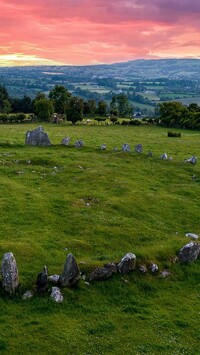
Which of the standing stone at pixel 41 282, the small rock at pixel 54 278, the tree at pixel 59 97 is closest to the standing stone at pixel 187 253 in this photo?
the small rock at pixel 54 278

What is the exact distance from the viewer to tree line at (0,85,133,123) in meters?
86.1

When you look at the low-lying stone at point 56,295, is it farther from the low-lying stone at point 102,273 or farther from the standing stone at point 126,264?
the standing stone at point 126,264

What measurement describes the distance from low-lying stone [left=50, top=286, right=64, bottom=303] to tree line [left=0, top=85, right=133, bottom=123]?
70339 mm

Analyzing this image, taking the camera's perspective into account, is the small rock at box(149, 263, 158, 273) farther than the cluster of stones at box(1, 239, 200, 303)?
Yes

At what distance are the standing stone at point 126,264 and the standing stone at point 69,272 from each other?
2348 millimetres

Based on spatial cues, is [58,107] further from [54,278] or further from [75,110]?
[54,278]

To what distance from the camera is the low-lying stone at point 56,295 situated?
1638 centimetres

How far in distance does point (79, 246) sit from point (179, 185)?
47.9 ft

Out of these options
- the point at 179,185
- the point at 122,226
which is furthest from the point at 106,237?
the point at 179,185

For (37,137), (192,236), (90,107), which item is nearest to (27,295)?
(192,236)

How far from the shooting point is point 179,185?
32.6 meters

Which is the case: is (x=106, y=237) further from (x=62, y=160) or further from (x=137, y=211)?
(x=62, y=160)

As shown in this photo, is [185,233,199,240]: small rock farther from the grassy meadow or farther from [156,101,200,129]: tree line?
[156,101,200,129]: tree line

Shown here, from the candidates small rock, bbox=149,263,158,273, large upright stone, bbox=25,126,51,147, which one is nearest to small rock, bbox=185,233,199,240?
small rock, bbox=149,263,158,273
